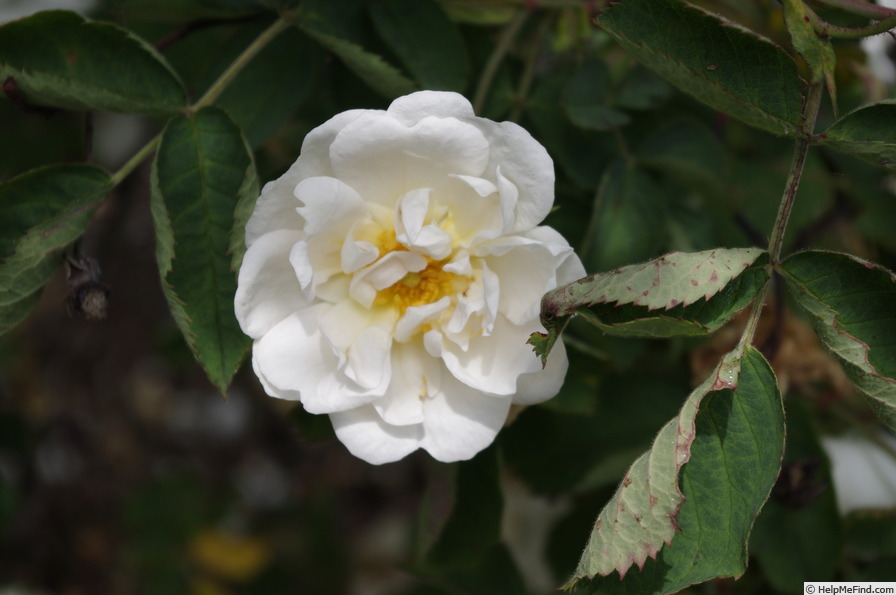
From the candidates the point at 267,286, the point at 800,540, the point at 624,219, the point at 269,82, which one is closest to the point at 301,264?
the point at 267,286

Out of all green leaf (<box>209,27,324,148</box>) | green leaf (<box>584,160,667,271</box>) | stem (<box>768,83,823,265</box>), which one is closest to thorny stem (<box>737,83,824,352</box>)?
stem (<box>768,83,823,265</box>)

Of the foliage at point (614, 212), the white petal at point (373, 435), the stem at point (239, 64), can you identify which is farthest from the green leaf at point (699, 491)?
the stem at point (239, 64)

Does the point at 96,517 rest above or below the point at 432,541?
below

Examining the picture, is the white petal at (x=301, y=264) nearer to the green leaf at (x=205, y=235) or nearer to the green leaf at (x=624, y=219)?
the green leaf at (x=205, y=235)

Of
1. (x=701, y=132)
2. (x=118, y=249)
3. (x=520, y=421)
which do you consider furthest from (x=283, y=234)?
(x=118, y=249)

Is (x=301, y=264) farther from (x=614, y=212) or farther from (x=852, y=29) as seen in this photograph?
(x=852, y=29)

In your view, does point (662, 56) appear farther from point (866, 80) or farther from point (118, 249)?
point (118, 249)
